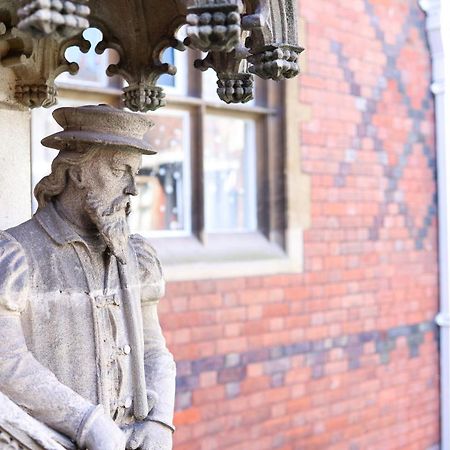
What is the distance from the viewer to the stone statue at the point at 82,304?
2012mm

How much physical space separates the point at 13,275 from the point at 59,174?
33 centimetres

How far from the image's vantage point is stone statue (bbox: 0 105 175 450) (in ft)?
6.60

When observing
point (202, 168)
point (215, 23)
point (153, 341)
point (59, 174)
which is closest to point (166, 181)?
point (202, 168)

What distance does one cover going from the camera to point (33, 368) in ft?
6.63

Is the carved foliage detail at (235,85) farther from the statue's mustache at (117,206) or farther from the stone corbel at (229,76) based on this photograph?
the statue's mustache at (117,206)

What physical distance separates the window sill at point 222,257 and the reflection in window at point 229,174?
0.13 meters

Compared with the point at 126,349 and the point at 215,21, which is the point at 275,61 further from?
the point at 126,349

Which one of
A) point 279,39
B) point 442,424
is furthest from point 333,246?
point 279,39

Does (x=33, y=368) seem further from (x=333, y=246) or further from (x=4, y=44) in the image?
(x=333, y=246)

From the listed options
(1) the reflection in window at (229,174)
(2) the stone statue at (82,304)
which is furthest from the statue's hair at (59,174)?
(1) the reflection in window at (229,174)

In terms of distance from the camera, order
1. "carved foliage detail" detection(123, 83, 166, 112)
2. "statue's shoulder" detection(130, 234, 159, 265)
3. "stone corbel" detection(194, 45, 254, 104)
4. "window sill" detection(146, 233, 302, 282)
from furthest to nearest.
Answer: "window sill" detection(146, 233, 302, 282), "carved foliage detail" detection(123, 83, 166, 112), "stone corbel" detection(194, 45, 254, 104), "statue's shoulder" detection(130, 234, 159, 265)

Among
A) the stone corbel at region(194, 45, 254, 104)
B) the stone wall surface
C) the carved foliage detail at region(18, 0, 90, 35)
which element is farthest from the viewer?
the stone corbel at region(194, 45, 254, 104)

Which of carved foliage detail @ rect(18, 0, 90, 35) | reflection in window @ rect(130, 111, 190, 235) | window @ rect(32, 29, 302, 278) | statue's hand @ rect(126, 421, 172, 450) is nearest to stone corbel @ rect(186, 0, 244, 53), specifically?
carved foliage detail @ rect(18, 0, 90, 35)

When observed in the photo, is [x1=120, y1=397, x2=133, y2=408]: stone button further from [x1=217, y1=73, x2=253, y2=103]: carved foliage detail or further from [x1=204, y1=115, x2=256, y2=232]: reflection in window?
[x1=204, y1=115, x2=256, y2=232]: reflection in window
